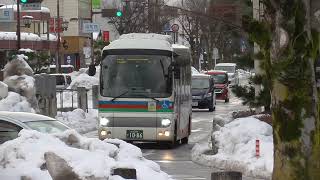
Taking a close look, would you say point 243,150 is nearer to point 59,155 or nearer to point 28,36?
point 59,155

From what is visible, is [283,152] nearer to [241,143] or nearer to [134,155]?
[134,155]

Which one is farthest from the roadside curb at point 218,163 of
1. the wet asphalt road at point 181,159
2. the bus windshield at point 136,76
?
the bus windshield at point 136,76

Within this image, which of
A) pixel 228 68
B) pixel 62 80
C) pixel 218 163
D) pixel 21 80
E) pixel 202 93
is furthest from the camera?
pixel 228 68

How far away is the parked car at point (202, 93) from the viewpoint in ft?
140

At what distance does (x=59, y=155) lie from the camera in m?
10.8

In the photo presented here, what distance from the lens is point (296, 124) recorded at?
9062 mm

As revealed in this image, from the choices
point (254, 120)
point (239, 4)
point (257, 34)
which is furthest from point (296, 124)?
point (239, 4)

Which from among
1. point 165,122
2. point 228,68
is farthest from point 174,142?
point 228,68

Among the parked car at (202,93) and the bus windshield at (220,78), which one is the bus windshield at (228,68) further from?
the parked car at (202,93)

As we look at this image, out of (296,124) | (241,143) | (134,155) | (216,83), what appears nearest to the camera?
(296,124)

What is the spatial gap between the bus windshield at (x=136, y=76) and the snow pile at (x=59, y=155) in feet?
30.9

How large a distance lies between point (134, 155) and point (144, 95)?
340 inches

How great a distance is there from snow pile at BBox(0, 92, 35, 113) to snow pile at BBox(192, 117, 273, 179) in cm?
841

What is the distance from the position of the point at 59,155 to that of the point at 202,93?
3204 cm
